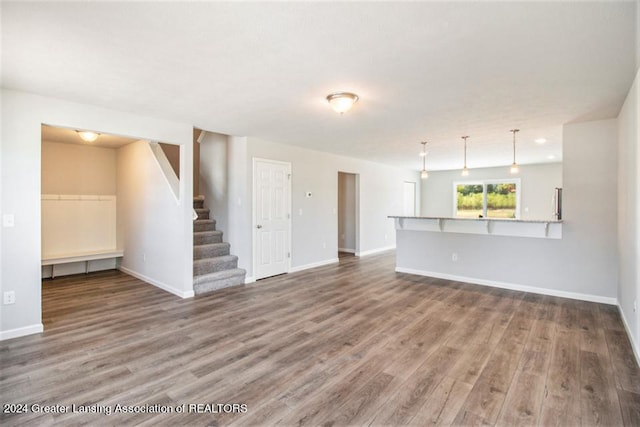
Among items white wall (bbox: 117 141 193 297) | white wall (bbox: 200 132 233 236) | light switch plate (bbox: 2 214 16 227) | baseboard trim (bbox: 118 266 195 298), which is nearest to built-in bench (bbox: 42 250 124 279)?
white wall (bbox: 117 141 193 297)

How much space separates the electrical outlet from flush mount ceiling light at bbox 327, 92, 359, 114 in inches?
149

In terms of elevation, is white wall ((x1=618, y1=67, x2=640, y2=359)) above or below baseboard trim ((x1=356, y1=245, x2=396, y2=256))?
above

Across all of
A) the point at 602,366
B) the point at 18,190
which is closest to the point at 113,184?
the point at 18,190

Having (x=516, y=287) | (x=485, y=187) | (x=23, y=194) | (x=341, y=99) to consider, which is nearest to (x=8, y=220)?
(x=23, y=194)

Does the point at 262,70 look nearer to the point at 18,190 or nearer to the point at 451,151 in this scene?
the point at 18,190

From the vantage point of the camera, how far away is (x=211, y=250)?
5406mm

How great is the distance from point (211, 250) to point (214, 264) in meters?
0.34

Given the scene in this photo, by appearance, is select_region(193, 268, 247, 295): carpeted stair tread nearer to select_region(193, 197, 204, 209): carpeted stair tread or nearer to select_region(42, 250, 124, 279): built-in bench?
select_region(193, 197, 204, 209): carpeted stair tread

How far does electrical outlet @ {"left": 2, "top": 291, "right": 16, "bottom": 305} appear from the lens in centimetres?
313

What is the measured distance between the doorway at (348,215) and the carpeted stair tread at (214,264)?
3333 millimetres

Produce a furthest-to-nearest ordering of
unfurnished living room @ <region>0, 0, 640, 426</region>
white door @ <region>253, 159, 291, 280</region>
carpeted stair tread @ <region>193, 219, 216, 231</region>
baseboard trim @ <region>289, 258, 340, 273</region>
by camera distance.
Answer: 1. baseboard trim @ <region>289, 258, 340, 273</region>
2. carpeted stair tread @ <region>193, 219, 216, 231</region>
3. white door @ <region>253, 159, 291, 280</region>
4. unfurnished living room @ <region>0, 0, 640, 426</region>

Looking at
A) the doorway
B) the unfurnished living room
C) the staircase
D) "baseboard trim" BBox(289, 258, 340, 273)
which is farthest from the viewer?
the doorway

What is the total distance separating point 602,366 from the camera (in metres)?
2.59

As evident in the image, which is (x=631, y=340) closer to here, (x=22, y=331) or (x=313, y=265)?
(x=313, y=265)
